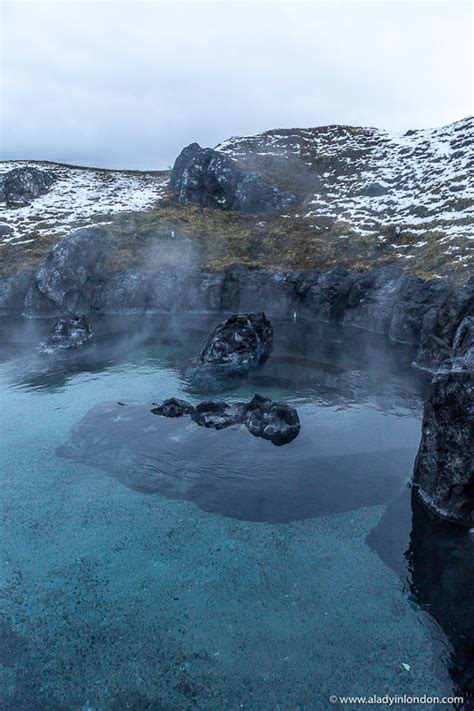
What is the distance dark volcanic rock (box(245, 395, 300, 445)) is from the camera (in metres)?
26.9

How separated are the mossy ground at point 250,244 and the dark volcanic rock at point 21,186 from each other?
1025 inches

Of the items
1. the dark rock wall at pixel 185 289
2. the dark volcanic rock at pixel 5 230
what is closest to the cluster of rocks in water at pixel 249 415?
the dark rock wall at pixel 185 289

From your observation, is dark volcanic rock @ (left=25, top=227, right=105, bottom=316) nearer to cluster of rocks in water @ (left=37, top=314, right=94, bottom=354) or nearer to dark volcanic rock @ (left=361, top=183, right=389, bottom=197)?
cluster of rocks in water @ (left=37, top=314, right=94, bottom=354)

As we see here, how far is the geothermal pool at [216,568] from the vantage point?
12.6 m

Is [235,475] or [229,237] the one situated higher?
[229,237]

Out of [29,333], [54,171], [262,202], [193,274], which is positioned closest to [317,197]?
[262,202]

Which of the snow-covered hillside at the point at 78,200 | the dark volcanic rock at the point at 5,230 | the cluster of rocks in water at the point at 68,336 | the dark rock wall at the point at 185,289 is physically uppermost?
Answer: the snow-covered hillside at the point at 78,200

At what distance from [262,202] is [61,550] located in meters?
88.2

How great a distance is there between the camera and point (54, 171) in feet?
390

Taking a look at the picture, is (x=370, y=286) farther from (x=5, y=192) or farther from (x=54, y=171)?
(x=54, y=171)

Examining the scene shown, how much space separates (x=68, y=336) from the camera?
4778cm

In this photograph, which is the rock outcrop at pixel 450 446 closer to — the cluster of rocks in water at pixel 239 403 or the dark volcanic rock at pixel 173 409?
the cluster of rocks in water at pixel 239 403

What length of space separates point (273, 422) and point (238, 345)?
16047 millimetres

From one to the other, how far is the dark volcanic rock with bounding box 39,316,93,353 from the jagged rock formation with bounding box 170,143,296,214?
55.3m
